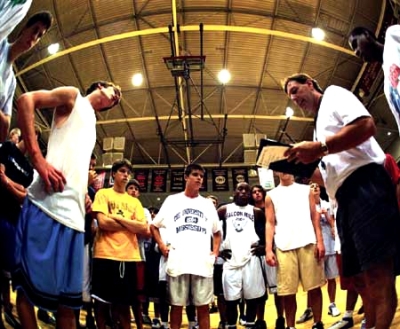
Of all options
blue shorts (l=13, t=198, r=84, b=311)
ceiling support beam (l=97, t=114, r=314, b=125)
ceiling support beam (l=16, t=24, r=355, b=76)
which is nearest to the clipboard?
blue shorts (l=13, t=198, r=84, b=311)

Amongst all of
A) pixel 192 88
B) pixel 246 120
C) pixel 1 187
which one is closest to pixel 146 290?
pixel 1 187

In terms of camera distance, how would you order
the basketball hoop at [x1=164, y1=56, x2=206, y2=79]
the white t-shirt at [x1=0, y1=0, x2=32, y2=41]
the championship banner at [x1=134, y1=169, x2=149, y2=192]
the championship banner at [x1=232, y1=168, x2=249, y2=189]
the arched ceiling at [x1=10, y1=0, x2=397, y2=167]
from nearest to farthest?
the white t-shirt at [x1=0, y1=0, x2=32, y2=41]
the arched ceiling at [x1=10, y1=0, x2=397, y2=167]
the basketball hoop at [x1=164, y1=56, x2=206, y2=79]
the championship banner at [x1=232, y1=168, x2=249, y2=189]
the championship banner at [x1=134, y1=169, x2=149, y2=192]

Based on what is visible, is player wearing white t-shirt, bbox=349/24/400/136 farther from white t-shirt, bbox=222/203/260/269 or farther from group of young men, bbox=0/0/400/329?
white t-shirt, bbox=222/203/260/269

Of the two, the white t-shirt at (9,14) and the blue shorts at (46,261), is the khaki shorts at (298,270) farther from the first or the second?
the white t-shirt at (9,14)

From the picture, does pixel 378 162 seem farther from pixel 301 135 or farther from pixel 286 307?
pixel 301 135

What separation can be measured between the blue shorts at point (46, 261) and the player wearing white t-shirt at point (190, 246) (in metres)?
1.79

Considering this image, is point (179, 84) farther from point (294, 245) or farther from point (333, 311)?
point (294, 245)

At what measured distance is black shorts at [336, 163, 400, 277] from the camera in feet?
6.57

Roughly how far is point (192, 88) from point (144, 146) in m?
3.80

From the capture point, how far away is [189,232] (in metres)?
3.95

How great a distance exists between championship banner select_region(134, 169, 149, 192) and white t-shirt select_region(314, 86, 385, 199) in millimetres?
12802

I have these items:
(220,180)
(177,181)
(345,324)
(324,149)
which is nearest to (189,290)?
(345,324)

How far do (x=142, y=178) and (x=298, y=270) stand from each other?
11.6m

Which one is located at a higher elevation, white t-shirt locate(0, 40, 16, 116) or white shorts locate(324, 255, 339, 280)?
white t-shirt locate(0, 40, 16, 116)
